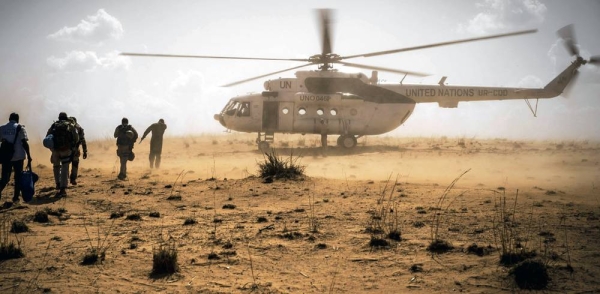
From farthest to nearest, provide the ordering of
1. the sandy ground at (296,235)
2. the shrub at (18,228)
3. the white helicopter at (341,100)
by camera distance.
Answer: the white helicopter at (341,100) → the shrub at (18,228) → the sandy ground at (296,235)

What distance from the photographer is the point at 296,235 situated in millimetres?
6414

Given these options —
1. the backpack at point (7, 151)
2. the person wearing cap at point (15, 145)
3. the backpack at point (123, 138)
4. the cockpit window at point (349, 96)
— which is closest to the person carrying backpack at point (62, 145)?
the person wearing cap at point (15, 145)

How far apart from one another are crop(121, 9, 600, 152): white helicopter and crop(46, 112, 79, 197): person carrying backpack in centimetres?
1016

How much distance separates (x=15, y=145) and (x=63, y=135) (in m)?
0.94

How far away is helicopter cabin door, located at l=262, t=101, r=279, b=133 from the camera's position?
19.6 m

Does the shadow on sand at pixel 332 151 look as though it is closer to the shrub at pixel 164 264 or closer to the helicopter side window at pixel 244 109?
the helicopter side window at pixel 244 109

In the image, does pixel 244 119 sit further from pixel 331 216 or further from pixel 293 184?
pixel 331 216

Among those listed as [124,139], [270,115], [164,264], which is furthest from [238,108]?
[164,264]

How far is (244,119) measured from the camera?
19578 millimetres

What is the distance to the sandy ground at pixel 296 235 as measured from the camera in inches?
187

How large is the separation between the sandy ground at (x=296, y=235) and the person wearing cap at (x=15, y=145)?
27.5 inches

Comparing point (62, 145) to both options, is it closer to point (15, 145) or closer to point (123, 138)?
point (15, 145)

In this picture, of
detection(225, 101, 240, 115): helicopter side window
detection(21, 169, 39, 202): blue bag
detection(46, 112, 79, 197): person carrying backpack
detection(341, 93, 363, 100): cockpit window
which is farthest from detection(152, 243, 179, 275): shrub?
detection(341, 93, 363, 100): cockpit window

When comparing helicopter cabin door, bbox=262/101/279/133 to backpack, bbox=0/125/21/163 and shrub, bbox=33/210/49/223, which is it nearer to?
backpack, bbox=0/125/21/163
